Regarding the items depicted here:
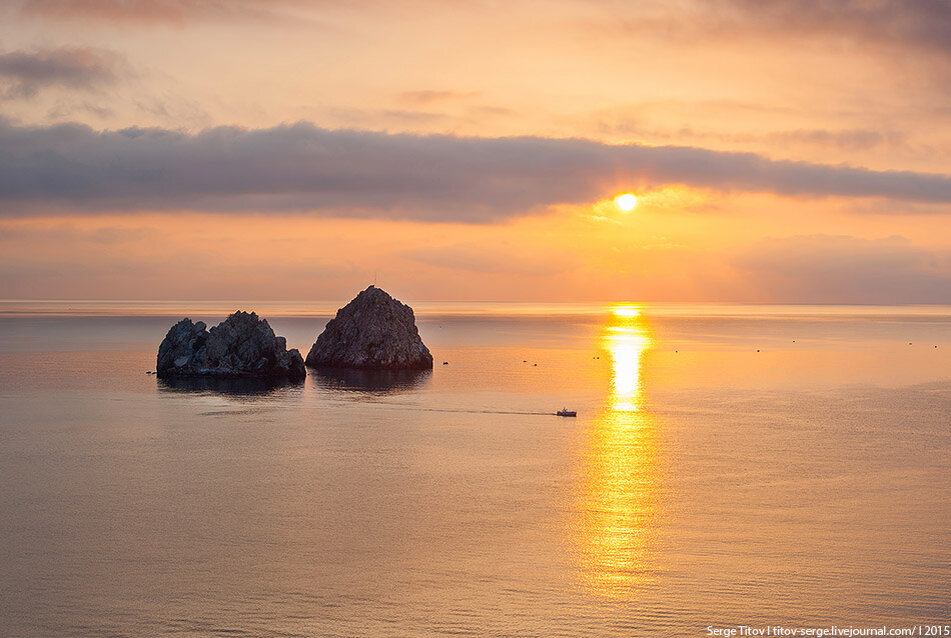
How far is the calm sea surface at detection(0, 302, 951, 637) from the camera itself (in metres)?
34.1

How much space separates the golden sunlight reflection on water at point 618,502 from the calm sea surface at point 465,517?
0.76 feet

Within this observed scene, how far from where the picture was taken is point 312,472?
61156mm

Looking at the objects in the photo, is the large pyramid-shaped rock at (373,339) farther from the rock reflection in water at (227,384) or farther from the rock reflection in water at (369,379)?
the rock reflection in water at (227,384)

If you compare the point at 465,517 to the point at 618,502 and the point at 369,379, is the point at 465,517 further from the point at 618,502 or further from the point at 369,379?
the point at 369,379

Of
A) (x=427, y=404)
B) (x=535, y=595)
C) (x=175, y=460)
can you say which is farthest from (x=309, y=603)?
(x=427, y=404)

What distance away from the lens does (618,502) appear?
172 feet

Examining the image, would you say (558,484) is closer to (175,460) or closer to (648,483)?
(648,483)

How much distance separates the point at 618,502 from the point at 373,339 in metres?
92.8

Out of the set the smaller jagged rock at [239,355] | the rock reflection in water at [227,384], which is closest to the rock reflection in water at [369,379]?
the smaller jagged rock at [239,355]

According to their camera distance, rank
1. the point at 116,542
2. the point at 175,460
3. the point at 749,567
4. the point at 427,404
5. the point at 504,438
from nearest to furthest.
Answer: the point at 749,567 < the point at 116,542 < the point at 175,460 < the point at 504,438 < the point at 427,404

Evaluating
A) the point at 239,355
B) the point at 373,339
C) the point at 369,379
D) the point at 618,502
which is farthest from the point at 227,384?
the point at 618,502

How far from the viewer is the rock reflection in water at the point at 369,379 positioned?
117000 mm

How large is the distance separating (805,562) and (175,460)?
4560 cm

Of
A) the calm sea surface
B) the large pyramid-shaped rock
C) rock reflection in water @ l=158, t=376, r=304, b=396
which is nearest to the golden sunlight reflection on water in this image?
the calm sea surface
